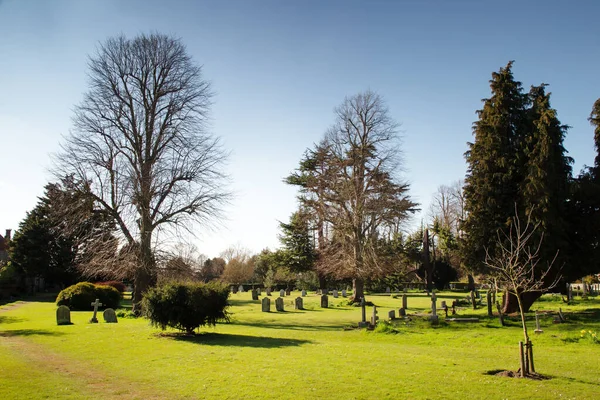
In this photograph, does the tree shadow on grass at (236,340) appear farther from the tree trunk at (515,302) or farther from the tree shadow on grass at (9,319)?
the tree trunk at (515,302)

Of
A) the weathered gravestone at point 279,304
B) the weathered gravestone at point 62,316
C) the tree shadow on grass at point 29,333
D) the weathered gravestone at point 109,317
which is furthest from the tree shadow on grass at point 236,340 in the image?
the weathered gravestone at point 279,304

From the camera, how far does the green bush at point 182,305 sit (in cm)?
1598

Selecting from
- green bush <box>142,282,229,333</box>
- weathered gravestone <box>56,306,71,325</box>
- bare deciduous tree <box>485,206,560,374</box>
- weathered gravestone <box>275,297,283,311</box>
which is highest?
bare deciduous tree <box>485,206,560,374</box>

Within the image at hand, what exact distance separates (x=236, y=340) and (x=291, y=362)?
4974mm

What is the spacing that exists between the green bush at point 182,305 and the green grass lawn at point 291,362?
2.20 ft

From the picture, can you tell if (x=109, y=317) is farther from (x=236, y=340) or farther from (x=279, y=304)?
(x=279, y=304)

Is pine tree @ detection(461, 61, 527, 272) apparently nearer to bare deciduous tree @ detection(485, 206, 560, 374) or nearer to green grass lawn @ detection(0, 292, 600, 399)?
bare deciduous tree @ detection(485, 206, 560, 374)

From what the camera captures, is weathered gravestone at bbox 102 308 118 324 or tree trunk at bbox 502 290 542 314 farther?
tree trunk at bbox 502 290 542 314

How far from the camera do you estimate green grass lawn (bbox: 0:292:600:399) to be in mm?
8633

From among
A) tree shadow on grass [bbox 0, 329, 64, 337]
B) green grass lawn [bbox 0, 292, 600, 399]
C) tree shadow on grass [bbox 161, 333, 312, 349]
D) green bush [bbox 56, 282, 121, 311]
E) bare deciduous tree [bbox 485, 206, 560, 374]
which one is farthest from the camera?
green bush [bbox 56, 282, 121, 311]

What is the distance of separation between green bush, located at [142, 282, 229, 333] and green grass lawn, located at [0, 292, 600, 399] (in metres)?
0.67

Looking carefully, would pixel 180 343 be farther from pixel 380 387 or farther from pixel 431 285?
pixel 431 285

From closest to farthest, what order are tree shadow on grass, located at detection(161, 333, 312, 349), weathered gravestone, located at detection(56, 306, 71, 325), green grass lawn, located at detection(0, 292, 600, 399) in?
green grass lawn, located at detection(0, 292, 600, 399), tree shadow on grass, located at detection(161, 333, 312, 349), weathered gravestone, located at detection(56, 306, 71, 325)

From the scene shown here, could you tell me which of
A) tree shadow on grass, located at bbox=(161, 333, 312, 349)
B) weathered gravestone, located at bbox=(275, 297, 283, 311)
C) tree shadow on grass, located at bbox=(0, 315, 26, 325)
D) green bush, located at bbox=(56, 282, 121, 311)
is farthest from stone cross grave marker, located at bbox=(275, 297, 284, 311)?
tree shadow on grass, located at bbox=(0, 315, 26, 325)
